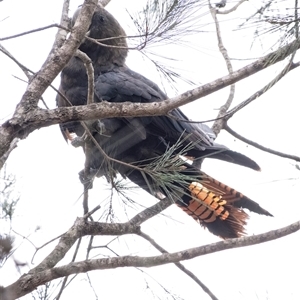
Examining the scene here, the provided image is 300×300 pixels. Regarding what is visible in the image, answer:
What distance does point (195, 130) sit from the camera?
9.46 ft

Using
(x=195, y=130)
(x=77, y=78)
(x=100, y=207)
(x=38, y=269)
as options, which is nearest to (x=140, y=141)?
(x=195, y=130)

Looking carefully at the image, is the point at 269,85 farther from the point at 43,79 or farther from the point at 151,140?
the point at 151,140

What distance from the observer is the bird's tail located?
2.72 metres

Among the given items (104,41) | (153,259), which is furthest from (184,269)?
(104,41)

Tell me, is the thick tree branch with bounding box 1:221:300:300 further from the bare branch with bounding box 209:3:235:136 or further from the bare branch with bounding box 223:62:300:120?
the bare branch with bounding box 209:3:235:136

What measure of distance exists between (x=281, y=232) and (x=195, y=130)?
47.8 inches

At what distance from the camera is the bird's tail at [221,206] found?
2717 millimetres

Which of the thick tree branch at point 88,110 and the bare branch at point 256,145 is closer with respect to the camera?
the thick tree branch at point 88,110

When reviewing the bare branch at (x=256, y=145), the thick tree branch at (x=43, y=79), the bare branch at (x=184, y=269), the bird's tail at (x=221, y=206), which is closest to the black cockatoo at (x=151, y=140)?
the bird's tail at (x=221, y=206)

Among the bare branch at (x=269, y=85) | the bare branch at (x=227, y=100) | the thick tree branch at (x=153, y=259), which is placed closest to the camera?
the bare branch at (x=269, y=85)

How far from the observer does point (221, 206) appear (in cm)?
276

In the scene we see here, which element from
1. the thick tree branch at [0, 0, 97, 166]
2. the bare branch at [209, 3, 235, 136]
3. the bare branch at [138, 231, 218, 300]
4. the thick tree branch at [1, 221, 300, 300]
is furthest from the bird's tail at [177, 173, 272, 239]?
the thick tree branch at [0, 0, 97, 166]

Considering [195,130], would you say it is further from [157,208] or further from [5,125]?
[5,125]

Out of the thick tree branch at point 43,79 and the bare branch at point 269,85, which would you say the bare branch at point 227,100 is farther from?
the thick tree branch at point 43,79
